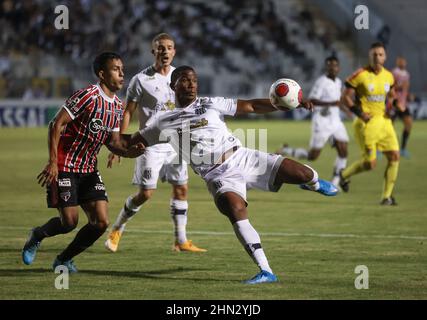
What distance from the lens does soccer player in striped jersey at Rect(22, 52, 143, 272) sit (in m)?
9.29

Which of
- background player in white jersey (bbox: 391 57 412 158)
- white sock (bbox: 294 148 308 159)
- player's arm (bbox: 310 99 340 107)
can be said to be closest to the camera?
player's arm (bbox: 310 99 340 107)

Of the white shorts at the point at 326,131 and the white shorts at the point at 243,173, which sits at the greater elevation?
the white shorts at the point at 326,131

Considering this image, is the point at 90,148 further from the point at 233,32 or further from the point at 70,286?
the point at 233,32

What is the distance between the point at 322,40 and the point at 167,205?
29505mm

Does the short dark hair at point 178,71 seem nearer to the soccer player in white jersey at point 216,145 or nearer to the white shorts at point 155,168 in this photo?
the soccer player in white jersey at point 216,145

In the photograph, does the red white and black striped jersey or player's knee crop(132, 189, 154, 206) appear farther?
player's knee crop(132, 189, 154, 206)

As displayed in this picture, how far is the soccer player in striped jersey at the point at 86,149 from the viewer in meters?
9.29

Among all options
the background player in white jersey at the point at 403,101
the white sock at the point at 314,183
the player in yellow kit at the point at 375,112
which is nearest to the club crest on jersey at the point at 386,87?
the player in yellow kit at the point at 375,112

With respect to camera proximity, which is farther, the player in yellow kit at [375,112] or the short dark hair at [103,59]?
the player in yellow kit at [375,112]

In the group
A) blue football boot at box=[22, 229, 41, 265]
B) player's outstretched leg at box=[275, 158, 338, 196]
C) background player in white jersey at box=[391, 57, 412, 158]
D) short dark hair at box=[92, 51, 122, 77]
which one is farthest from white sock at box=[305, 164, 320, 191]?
background player in white jersey at box=[391, 57, 412, 158]

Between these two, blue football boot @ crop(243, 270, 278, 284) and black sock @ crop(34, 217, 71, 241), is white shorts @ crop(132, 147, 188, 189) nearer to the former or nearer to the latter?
black sock @ crop(34, 217, 71, 241)

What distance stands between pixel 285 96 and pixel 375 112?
7175 millimetres

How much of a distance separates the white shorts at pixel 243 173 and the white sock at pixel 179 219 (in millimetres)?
2147

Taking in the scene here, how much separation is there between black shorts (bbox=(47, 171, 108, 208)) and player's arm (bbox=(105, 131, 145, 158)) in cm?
33
